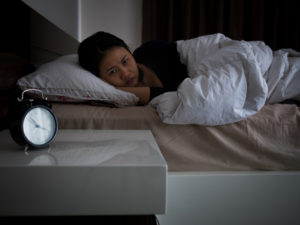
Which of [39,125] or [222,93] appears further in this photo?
[222,93]

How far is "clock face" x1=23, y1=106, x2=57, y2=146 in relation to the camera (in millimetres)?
560

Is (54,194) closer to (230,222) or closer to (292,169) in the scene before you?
(230,222)

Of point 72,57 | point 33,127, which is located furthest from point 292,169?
point 72,57

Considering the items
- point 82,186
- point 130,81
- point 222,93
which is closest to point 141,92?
point 130,81

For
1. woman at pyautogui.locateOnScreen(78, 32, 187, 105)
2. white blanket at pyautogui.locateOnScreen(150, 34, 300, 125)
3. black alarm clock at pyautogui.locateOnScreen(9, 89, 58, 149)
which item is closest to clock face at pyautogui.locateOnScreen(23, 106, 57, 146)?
black alarm clock at pyautogui.locateOnScreen(9, 89, 58, 149)

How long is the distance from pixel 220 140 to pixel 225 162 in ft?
0.25

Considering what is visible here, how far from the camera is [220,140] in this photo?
2.54 ft

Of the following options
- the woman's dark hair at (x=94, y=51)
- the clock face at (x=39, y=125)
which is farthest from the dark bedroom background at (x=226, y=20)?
the clock face at (x=39, y=125)

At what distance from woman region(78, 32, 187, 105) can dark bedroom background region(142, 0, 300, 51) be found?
4.20 feet

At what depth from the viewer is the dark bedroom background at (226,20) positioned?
2477mm

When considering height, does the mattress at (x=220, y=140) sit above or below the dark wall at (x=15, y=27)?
below

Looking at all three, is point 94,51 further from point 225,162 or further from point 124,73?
point 225,162

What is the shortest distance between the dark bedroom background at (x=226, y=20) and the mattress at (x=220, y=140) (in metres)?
1.86

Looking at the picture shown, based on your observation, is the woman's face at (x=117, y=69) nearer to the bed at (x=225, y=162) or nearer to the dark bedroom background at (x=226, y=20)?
the bed at (x=225, y=162)
